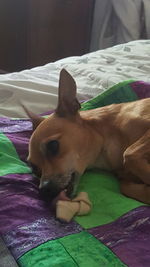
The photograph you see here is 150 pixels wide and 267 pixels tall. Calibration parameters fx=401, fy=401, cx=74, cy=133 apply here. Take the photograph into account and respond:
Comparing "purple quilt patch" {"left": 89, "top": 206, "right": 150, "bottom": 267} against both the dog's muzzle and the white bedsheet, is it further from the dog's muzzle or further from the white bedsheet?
the white bedsheet

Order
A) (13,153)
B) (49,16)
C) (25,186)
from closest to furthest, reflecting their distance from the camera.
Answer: (25,186) → (13,153) → (49,16)

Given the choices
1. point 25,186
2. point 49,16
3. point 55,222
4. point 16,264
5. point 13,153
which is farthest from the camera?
point 49,16

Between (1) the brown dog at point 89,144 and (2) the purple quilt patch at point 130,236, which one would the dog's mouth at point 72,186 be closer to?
(1) the brown dog at point 89,144

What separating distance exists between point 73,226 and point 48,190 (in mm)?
180

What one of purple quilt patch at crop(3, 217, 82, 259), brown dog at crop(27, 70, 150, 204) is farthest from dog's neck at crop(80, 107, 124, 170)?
purple quilt patch at crop(3, 217, 82, 259)

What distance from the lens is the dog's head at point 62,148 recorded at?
1.23 metres

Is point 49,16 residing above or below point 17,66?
above

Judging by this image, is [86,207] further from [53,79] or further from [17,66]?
[17,66]

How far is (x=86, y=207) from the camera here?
3.65 ft

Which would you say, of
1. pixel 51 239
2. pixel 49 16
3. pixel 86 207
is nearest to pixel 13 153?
pixel 86 207

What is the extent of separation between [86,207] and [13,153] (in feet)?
1.30

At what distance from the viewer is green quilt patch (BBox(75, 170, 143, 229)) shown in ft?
3.53

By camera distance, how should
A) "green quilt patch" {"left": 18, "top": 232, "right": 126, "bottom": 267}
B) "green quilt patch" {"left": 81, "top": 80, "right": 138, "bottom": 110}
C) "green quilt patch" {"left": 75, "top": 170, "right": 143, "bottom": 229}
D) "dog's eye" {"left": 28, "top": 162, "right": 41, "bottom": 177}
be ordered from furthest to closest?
"green quilt patch" {"left": 81, "top": 80, "right": 138, "bottom": 110} < "dog's eye" {"left": 28, "top": 162, "right": 41, "bottom": 177} < "green quilt patch" {"left": 75, "top": 170, "right": 143, "bottom": 229} < "green quilt patch" {"left": 18, "top": 232, "right": 126, "bottom": 267}

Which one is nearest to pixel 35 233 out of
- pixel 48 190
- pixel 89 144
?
pixel 48 190
